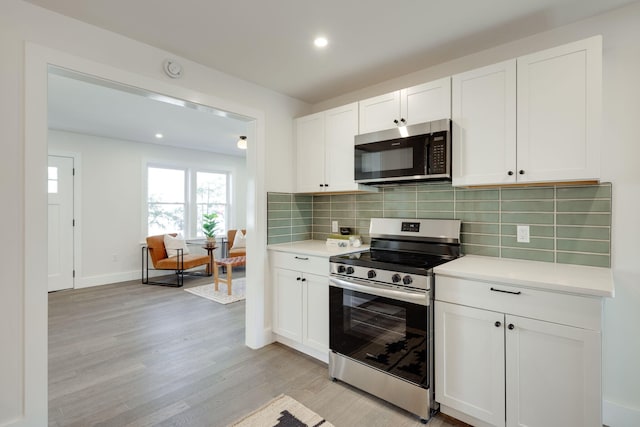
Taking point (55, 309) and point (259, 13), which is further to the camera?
point (55, 309)

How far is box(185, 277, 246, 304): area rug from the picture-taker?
441cm

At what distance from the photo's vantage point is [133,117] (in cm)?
416

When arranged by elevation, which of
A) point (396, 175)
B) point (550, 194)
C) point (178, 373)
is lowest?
point (178, 373)

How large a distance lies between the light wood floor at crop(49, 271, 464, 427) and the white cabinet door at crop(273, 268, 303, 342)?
0.20 m

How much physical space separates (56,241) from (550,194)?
629 cm

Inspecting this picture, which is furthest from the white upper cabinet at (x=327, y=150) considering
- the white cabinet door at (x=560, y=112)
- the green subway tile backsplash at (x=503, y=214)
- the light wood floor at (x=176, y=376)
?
the light wood floor at (x=176, y=376)

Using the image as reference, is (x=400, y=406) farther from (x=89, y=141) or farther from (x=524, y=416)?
(x=89, y=141)

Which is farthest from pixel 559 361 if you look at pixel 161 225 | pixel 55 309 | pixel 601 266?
pixel 161 225

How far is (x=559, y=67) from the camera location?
5.78ft

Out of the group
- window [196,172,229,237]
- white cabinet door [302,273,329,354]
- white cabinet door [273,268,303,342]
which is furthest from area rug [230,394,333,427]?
window [196,172,229,237]

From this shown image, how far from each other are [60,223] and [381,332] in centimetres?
529

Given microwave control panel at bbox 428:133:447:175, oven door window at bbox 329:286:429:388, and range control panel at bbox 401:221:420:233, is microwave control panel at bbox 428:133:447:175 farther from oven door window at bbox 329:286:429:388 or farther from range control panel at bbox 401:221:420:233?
oven door window at bbox 329:286:429:388

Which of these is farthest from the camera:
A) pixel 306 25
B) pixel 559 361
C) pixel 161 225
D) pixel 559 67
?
pixel 161 225

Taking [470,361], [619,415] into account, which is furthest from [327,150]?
[619,415]
